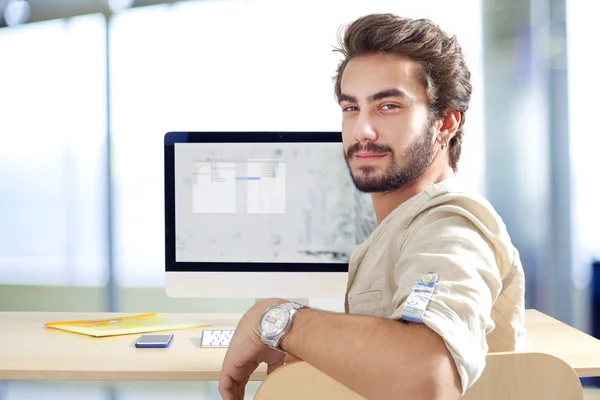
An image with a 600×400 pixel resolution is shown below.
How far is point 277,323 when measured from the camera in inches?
39.1

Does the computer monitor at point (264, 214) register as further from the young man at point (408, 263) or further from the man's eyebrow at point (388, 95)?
the man's eyebrow at point (388, 95)

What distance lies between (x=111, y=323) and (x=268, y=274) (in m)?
0.46

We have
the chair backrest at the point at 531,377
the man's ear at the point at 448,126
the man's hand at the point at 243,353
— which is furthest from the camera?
the man's ear at the point at 448,126

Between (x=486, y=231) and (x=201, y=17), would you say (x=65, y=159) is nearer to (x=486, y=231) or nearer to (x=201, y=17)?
(x=201, y=17)

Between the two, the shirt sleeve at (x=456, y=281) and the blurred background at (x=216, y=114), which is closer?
the shirt sleeve at (x=456, y=281)

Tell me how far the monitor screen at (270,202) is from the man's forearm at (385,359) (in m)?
0.96

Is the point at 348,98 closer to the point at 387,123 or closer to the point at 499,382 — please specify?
the point at 387,123

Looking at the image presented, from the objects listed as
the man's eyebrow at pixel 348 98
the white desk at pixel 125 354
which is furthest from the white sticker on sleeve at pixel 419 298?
the white desk at pixel 125 354

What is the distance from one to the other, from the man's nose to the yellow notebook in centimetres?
88

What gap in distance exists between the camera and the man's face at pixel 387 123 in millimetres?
1234

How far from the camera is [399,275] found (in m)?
0.93

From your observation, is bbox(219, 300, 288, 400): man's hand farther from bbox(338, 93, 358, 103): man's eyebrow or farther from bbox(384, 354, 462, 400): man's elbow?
bbox(338, 93, 358, 103): man's eyebrow

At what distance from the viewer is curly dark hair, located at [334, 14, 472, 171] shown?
4.25 feet

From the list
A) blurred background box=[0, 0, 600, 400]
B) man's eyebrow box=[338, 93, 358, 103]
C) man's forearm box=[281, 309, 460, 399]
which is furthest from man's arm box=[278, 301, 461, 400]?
blurred background box=[0, 0, 600, 400]
